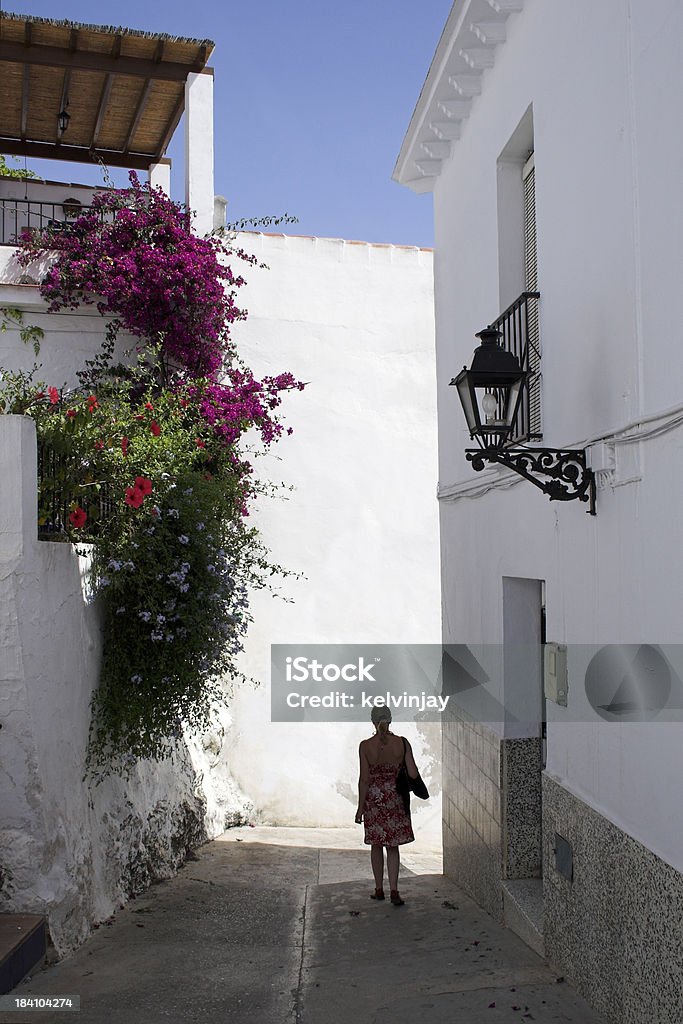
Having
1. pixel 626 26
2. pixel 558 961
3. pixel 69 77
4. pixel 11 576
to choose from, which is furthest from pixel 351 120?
pixel 558 961

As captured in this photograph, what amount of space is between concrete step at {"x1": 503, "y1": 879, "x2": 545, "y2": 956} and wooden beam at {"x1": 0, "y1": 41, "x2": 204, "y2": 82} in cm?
923

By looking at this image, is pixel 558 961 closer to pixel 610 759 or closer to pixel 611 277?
pixel 610 759

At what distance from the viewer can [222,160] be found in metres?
12.0

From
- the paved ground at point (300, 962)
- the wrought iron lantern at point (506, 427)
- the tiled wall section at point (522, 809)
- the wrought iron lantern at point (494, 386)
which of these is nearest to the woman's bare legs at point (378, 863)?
the paved ground at point (300, 962)

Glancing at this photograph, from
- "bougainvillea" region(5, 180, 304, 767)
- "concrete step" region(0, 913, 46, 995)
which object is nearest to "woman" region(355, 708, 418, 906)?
"bougainvillea" region(5, 180, 304, 767)

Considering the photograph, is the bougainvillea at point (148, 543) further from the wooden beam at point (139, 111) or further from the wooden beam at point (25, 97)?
the wooden beam at point (25, 97)

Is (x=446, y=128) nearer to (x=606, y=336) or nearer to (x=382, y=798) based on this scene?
(x=606, y=336)

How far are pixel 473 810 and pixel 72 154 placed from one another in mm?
11116

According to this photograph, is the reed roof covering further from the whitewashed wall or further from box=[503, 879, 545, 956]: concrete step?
box=[503, 879, 545, 956]: concrete step

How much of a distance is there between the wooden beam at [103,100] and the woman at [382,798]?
831 centimetres

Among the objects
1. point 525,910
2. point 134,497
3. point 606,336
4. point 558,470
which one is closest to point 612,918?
point 525,910

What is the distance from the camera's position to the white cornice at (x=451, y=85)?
6828mm

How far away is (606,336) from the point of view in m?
5.00

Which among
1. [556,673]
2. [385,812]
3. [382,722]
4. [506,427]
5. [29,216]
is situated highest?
[29,216]
